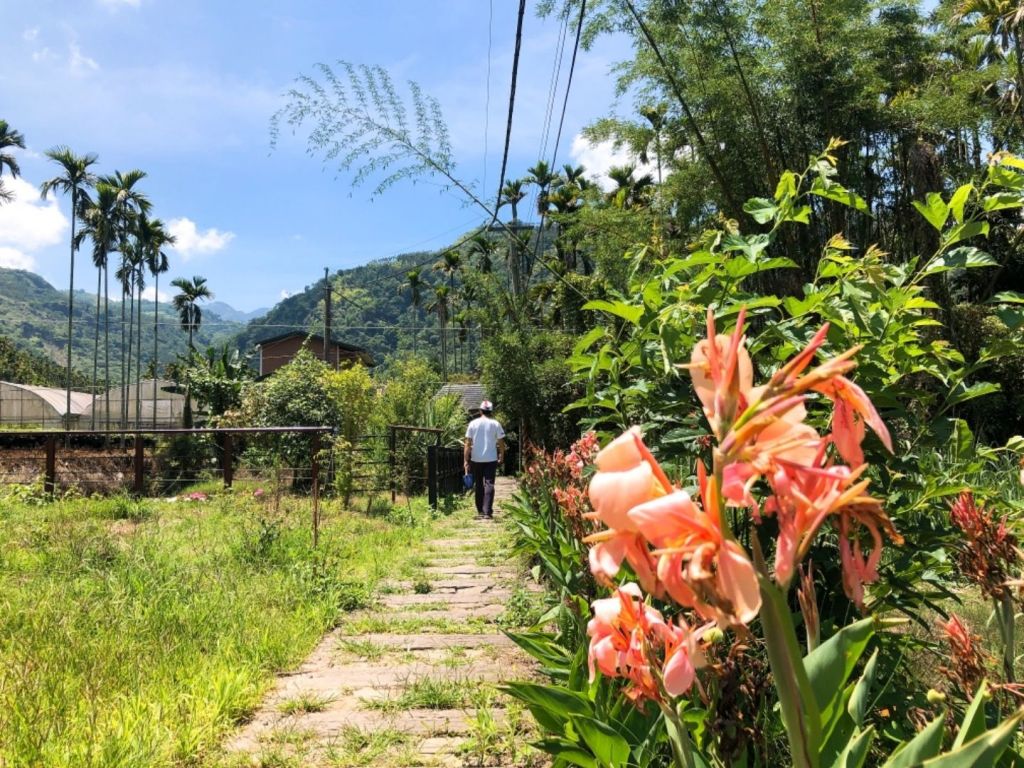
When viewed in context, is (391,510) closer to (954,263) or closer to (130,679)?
(130,679)

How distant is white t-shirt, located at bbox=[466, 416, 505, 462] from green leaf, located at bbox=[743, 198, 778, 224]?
6.44 m

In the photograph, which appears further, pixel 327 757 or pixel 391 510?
pixel 391 510

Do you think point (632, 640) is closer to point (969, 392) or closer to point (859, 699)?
point (859, 699)

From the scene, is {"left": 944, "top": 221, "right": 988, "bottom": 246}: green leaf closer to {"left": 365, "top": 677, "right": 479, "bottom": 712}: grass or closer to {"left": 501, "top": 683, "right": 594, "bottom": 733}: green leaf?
{"left": 501, "top": 683, "right": 594, "bottom": 733}: green leaf

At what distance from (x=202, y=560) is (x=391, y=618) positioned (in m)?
1.86

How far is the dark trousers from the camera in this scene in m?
8.09

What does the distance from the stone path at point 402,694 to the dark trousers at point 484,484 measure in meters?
3.60

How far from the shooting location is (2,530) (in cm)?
611

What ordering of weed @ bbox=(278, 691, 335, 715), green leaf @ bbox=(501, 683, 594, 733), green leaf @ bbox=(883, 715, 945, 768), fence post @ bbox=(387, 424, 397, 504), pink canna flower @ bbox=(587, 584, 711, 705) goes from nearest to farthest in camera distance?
green leaf @ bbox=(883, 715, 945, 768), pink canna flower @ bbox=(587, 584, 711, 705), green leaf @ bbox=(501, 683, 594, 733), weed @ bbox=(278, 691, 335, 715), fence post @ bbox=(387, 424, 397, 504)

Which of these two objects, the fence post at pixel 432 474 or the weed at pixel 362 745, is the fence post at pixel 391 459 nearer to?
the fence post at pixel 432 474

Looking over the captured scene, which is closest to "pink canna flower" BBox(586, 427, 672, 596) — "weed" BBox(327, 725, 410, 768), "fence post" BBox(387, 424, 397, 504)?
"weed" BBox(327, 725, 410, 768)

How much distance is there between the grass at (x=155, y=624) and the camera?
221 centimetres

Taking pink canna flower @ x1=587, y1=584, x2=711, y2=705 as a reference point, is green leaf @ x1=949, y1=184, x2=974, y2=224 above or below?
above

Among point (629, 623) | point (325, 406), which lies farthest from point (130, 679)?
point (325, 406)
